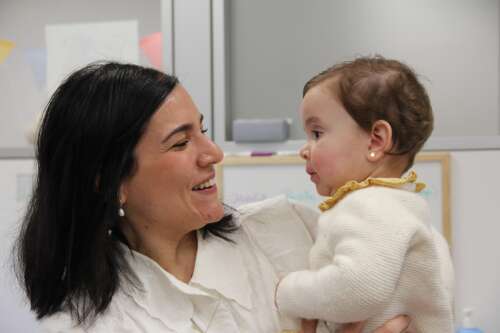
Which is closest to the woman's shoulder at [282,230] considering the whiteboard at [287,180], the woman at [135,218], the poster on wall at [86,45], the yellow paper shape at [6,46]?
the woman at [135,218]

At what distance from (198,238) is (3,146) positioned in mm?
1124

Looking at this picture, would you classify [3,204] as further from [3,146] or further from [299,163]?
[299,163]

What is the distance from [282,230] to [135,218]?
311 mm

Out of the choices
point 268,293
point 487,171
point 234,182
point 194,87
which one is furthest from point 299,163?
point 268,293

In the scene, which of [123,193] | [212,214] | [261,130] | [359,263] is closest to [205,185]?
[212,214]

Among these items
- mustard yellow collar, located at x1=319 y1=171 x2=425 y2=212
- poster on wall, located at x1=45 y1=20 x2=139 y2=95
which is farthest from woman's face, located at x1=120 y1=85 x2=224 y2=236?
poster on wall, located at x1=45 y1=20 x2=139 y2=95

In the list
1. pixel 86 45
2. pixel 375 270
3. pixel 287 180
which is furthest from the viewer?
pixel 86 45

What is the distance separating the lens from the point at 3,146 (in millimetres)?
2078

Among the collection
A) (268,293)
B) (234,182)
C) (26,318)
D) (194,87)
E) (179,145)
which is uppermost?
(194,87)

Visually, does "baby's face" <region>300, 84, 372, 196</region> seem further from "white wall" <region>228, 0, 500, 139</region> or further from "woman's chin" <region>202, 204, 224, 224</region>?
"white wall" <region>228, 0, 500, 139</region>

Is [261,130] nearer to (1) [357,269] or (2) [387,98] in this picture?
(2) [387,98]

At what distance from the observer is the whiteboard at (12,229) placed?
2.07 m

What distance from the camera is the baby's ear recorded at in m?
1.04

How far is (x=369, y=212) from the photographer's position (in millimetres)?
941
